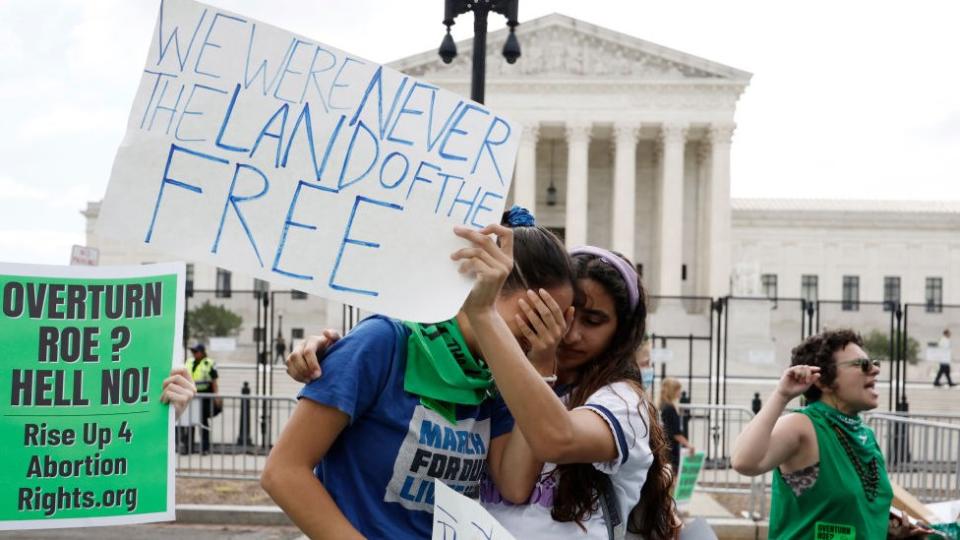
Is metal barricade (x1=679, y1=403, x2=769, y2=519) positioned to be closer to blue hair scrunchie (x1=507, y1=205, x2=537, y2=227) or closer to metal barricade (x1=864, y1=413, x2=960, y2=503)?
metal barricade (x1=864, y1=413, x2=960, y2=503)

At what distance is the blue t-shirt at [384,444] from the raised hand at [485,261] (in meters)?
0.26

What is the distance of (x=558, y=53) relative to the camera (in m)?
51.8

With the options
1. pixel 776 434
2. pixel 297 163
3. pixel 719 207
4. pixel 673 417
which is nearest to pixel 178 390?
pixel 297 163

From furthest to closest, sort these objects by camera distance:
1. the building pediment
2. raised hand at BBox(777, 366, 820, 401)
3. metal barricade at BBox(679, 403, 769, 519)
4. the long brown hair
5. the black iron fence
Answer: the building pediment < the black iron fence < metal barricade at BBox(679, 403, 769, 519) < raised hand at BBox(777, 366, 820, 401) < the long brown hair

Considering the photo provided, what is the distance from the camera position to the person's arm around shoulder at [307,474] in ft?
6.47

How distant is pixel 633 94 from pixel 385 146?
50926mm

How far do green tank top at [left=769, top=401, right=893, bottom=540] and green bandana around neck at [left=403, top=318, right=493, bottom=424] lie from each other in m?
1.89

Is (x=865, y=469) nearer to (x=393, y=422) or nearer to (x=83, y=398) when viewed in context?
(x=393, y=422)

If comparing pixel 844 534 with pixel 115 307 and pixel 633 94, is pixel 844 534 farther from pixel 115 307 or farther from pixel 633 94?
pixel 633 94

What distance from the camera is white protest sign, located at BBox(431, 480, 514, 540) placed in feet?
6.19

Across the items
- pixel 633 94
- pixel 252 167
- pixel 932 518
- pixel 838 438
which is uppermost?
pixel 633 94

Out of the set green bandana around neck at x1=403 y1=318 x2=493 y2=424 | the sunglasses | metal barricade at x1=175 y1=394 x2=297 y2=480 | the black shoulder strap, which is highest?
green bandana around neck at x1=403 y1=318 x2=493 y2=424

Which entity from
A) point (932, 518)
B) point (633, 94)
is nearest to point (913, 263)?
point (633, 94)

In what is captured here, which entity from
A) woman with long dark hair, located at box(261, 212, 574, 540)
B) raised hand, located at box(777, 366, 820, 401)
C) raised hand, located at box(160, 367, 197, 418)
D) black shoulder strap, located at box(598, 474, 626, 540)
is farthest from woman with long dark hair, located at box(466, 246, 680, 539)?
raised hand, located at box(777, 366, 820, 401)
